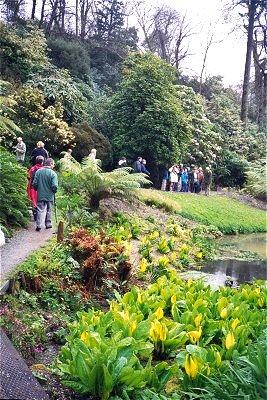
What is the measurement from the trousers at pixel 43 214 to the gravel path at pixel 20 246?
134mm

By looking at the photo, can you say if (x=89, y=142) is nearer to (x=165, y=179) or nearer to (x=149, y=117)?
(x=149, y=117)

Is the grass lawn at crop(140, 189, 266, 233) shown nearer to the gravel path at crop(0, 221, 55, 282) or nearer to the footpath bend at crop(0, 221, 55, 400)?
the gravel path at crop(0, 221, 55, 282)

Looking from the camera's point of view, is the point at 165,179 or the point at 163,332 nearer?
the point at 163,332

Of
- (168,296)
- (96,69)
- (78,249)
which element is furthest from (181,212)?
(96,69)

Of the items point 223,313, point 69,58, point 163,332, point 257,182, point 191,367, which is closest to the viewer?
point 191,367

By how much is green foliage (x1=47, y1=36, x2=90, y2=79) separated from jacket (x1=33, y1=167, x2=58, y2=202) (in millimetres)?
15946

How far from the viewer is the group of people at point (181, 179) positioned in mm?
18047

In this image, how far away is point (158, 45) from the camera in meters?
34.1

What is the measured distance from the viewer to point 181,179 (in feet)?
61.5

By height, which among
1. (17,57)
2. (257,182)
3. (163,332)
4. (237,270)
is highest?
(17,57)

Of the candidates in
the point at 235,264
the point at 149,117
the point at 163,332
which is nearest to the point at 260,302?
the point at 163,332

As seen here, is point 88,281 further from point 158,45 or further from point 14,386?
point 158,45

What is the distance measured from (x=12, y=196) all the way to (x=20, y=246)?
4.09 feet

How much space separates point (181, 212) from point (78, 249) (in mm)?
7932
